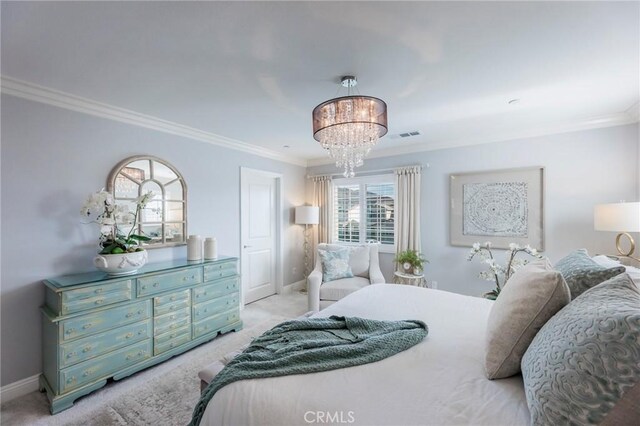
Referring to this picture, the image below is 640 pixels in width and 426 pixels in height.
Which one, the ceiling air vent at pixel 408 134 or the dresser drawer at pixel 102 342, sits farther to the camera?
the ceiling air vent at pixel 408 134

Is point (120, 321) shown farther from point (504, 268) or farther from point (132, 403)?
point (504, 268)

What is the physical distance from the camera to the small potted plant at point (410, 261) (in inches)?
142

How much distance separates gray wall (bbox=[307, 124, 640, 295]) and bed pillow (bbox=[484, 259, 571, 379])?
9.07 feet

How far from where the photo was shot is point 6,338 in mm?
2027

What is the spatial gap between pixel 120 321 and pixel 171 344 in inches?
21.4

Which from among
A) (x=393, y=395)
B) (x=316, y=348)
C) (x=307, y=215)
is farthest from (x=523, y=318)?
(x=307, y=215)

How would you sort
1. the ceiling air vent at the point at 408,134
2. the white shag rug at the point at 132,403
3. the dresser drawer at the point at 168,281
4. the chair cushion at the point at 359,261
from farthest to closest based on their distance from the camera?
the chair cushion at the point at 359,261 → the ceiling air vent at the point at 408,134 → the dresser drawer at the point at 168,281 → the white shag rug at the point at 132,403

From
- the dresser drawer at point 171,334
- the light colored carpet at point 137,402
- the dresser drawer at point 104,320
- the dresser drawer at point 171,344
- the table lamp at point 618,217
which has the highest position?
the table lamp at point 618,217

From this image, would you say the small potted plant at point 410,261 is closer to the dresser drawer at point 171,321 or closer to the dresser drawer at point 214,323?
the dresser drawer at point 214,323

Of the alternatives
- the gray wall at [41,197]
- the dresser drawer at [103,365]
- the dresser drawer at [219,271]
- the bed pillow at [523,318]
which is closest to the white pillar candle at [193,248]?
the dresser drawer at [219,271]

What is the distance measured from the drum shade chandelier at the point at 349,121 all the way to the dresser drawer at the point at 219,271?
6.17 feet

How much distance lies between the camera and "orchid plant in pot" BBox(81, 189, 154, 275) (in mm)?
2219

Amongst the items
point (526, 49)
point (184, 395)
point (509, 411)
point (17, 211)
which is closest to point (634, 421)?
point (509, 411)

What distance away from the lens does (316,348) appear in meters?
1.27
